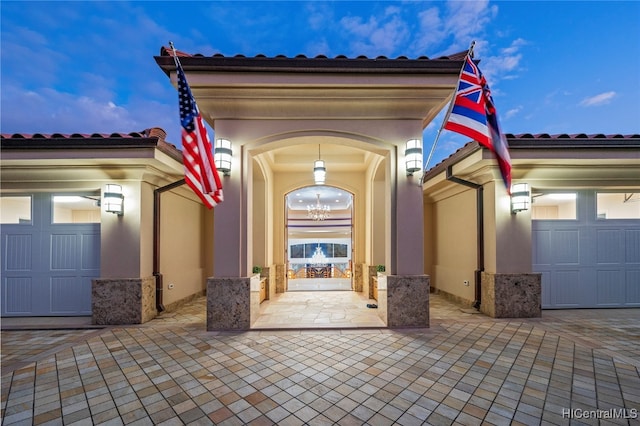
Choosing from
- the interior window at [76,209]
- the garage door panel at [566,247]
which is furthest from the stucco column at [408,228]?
the interior window at [76,209]

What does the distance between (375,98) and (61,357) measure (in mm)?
6810

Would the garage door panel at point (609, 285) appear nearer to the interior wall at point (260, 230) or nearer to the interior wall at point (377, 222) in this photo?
the interior wall at point (377, 222)

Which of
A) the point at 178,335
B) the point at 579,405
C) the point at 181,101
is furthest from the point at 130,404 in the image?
the point at 579,405

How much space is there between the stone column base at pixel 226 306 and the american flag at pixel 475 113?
462 cm

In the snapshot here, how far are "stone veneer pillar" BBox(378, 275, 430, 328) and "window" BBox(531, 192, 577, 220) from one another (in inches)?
158

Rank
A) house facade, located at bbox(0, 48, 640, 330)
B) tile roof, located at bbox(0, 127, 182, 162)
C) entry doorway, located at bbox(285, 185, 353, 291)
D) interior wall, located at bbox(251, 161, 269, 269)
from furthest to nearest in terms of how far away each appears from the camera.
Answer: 1. entry doorway, located at bbox(285, 185, 353, 291)
2. interior wall, located at bbox(251, 161, 269, 269)
3. tile roof, located at bbox(0, 127, 182, 162)
4. house facade, located at bbox(0, 48, 640, 330)

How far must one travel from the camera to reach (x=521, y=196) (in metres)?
5.89

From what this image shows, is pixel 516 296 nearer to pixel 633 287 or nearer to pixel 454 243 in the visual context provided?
pixel 454 243

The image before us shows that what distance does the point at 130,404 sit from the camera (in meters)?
2.87

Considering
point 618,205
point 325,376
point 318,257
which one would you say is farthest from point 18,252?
point 318,257

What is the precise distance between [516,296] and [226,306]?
6.36 metres

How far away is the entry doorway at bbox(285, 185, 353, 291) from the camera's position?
18656 millimetres

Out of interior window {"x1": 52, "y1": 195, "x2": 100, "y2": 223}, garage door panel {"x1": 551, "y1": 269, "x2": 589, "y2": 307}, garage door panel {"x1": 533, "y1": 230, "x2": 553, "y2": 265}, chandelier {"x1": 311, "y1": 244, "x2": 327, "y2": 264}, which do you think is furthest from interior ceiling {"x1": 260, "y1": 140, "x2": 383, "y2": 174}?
chandelier {"x1": 311, "y1": 244, "x2": 327, "y2": 264}

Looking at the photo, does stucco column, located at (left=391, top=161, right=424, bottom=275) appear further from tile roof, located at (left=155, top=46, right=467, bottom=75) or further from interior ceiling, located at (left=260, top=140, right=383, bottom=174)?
interior ceiling, located at (left=260, top=140, right=383, bottom=174)
